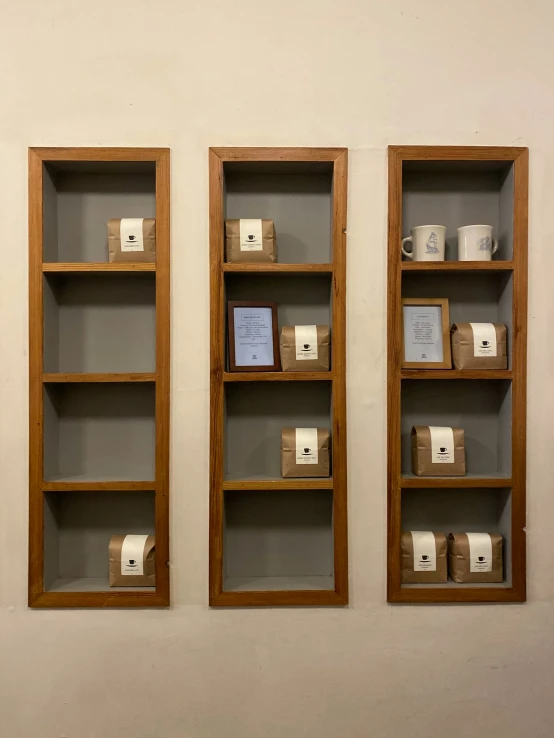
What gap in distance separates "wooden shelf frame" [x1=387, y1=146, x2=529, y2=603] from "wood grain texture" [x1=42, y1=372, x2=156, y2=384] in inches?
31.5

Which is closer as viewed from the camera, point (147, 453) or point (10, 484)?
point (10, 484)

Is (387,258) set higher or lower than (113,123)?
lower

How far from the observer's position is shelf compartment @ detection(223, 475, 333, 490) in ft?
5.52

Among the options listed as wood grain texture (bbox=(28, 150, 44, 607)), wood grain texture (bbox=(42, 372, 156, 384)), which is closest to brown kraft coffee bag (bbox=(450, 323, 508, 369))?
wood grain texture (bbox=(42, 372, 156, 384))

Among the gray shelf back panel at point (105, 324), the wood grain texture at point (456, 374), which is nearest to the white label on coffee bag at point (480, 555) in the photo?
the wood grain texture at point (456, 374)

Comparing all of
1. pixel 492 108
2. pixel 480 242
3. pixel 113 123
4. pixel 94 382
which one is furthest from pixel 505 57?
pixel 94 382

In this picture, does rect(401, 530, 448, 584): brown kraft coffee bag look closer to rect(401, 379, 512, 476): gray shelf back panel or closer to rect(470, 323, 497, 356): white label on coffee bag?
rect(401, 379, 512, 476): gray shelf back panel

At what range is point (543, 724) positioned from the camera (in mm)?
1720

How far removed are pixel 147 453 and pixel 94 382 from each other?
1.02 ft

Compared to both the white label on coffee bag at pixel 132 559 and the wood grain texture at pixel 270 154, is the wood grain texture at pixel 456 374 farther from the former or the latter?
the white label on coffee bag at pixel 132 559

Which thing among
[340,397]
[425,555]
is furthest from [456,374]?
[425,555]

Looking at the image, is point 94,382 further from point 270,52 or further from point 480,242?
point 480,242

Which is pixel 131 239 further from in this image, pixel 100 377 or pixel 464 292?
pixel 464 292

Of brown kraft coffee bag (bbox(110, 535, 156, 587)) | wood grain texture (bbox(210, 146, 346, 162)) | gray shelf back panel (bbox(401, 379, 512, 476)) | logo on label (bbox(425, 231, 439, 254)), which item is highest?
wood grain texture (bbox(210, 146, 346, 162))
